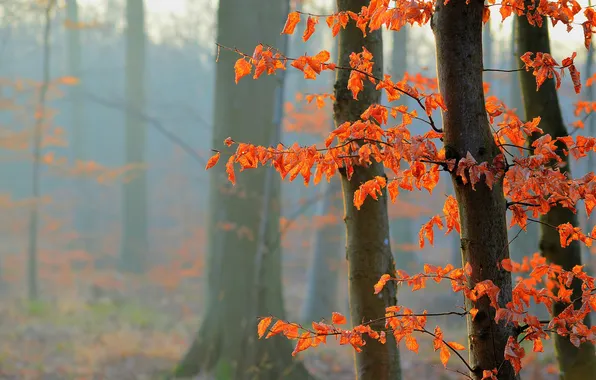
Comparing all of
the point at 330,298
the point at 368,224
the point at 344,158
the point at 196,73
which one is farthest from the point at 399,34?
the point at 196,73

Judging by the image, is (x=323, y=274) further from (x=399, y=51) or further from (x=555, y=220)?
(x=555, y=220)

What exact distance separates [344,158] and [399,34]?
11478 millimetres

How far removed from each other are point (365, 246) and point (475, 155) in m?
1.33

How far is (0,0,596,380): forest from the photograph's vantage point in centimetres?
237

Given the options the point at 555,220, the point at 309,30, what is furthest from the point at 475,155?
the point at 555,220

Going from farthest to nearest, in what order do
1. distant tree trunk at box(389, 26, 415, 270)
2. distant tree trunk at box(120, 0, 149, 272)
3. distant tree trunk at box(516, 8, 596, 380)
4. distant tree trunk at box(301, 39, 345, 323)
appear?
distant tree trunk at box(120, 0, 149, 272)
distant tree trunk at box(389, 26, 415, 270)
distant tree trunk at box(301, 39, 345, 323)
distant tree trunk at box(516, 8, 596, 380)

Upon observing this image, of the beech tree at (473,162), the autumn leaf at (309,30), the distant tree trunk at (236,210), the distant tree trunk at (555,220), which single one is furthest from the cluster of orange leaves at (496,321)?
the distant tree trunk at (236,210)

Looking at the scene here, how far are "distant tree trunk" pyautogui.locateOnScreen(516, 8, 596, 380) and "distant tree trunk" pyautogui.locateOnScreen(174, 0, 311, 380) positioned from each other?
10.6 feet

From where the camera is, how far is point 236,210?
729 cm

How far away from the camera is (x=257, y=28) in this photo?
24.3 ft

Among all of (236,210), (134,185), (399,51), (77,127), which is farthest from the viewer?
(77,127)

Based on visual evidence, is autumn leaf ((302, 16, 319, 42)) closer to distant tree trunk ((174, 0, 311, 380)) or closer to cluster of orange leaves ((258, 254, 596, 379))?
cluster of orange leaves ((258, 254, 596, 379))

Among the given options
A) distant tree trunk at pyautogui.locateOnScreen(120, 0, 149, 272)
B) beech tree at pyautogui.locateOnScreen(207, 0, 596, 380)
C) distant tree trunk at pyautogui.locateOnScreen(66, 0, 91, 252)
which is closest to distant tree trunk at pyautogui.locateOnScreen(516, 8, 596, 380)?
beech tree at pyautogui.locateOnScreen(207, 0, 596, 380)

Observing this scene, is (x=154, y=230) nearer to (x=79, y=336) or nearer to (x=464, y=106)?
(x=79, y=336)
